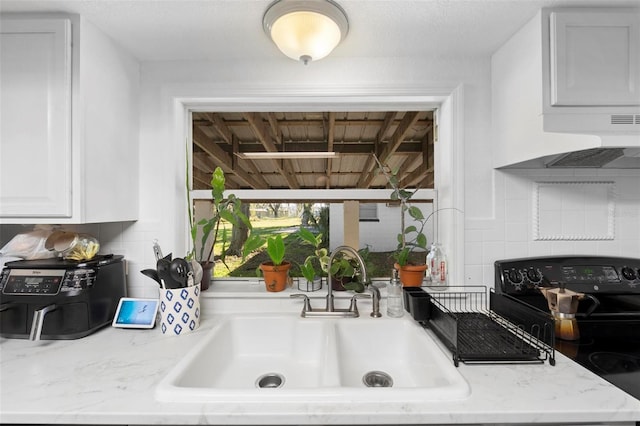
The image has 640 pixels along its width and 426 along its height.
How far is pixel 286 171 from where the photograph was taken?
1694 mm

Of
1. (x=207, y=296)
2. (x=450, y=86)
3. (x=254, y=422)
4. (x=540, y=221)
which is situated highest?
(x=450, y=86)

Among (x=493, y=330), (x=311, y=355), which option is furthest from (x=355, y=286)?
(x=493, y=330)

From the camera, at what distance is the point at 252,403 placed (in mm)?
792

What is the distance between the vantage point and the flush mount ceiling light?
112 cm

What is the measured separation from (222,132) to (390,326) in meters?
1.37

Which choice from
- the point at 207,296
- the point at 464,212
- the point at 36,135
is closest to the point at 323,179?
the point at 464,212

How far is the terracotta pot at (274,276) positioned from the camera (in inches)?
59.3

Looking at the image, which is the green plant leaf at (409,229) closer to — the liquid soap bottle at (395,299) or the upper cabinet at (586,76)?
the liquid soap bottle at (395,299)

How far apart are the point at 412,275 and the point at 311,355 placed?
2.02 feet

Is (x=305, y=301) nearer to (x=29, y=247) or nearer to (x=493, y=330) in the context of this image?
(x=493, y=330)

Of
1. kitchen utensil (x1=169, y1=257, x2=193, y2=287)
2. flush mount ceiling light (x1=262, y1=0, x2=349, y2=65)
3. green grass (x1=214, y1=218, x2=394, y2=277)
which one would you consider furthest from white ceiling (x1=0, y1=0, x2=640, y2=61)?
kitchen utensil (x1=169, y1=257, x2=193, y2=287)

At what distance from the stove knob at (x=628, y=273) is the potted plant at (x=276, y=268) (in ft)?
5.29

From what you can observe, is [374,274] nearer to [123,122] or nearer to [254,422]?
[254,422]

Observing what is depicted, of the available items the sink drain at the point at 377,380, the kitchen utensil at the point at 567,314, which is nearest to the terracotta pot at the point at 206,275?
the sink drain at the point at 377,380
